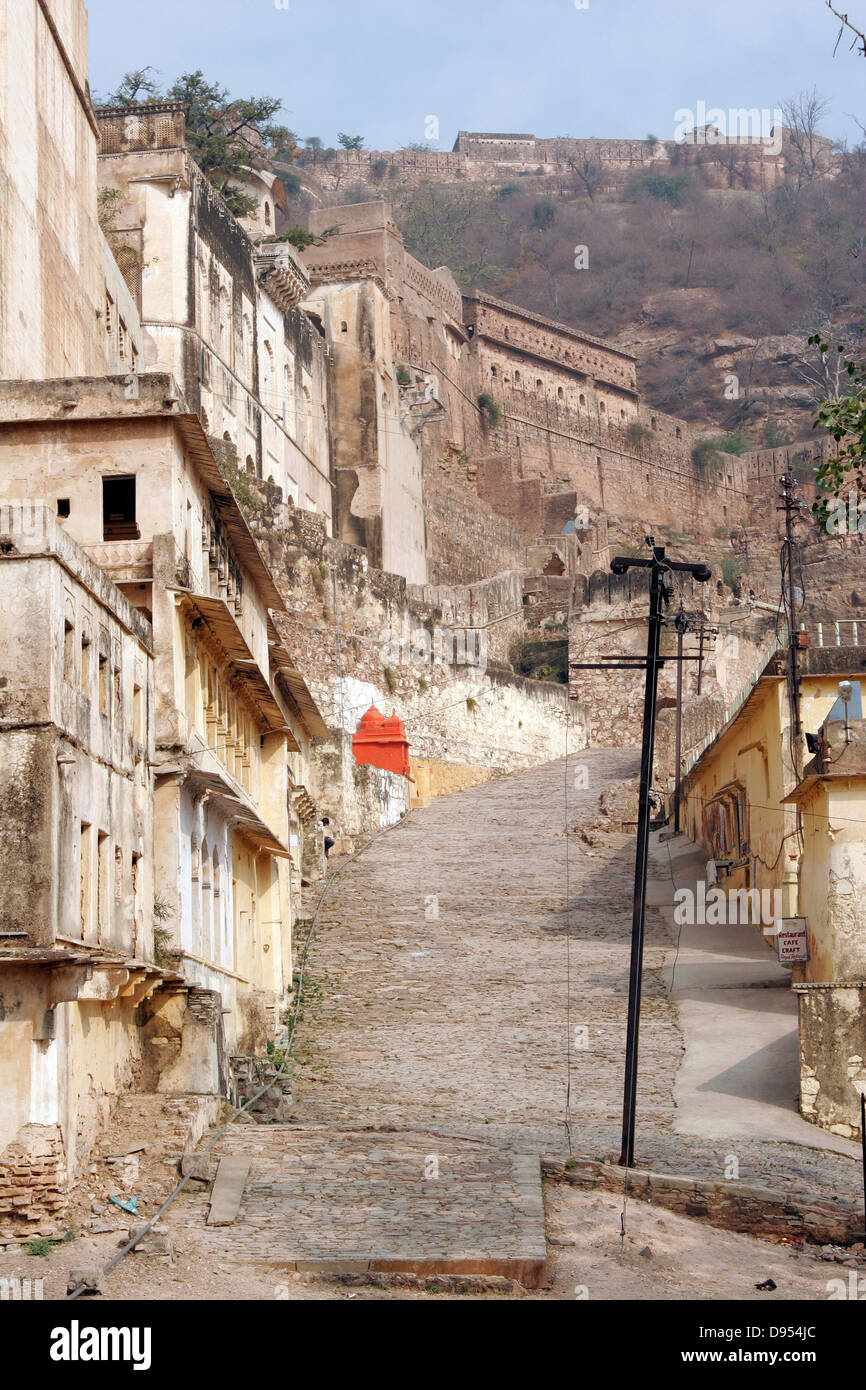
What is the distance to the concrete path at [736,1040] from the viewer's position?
1603 cm

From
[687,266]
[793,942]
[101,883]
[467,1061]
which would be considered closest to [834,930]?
[793,942]

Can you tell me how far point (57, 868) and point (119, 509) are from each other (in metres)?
5.26

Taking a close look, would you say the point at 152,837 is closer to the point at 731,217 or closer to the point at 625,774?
the point at 625,774

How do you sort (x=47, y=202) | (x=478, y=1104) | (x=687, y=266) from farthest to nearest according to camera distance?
1. (x=687, y=266)
2. (x=47, y=202)
3. (x=478, y=1104)

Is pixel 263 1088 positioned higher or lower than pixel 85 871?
lower

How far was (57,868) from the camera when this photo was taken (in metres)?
11.9

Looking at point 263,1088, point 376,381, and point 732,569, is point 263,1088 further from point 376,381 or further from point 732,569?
point 732,569

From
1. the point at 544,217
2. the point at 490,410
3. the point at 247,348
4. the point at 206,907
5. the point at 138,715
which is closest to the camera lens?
the point at 138,715

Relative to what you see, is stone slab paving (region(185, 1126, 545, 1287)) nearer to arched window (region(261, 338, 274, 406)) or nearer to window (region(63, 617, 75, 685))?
window (region(63, 617, 75, 685))

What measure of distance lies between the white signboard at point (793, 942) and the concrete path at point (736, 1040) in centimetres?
79

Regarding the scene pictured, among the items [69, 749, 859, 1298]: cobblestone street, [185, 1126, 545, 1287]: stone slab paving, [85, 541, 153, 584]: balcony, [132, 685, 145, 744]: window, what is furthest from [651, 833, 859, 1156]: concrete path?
[85, 541, 153, 584]: balcony

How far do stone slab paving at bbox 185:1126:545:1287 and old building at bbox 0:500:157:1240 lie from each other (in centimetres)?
125
